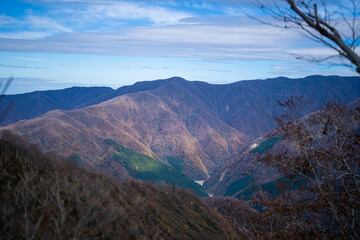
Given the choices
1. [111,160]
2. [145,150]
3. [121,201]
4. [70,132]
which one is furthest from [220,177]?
[121,201]

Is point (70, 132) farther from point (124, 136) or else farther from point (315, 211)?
point (315, 211)

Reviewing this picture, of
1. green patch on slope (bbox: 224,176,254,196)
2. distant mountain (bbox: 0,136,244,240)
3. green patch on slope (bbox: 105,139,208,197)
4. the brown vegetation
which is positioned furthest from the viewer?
green patch on slope (bbox: 105,139,208,197)

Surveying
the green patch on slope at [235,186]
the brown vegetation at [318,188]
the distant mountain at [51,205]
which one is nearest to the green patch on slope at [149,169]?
the green patch on slope at [235,186]

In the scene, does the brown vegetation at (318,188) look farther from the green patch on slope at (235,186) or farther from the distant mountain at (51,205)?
the green patch on slope at (235,186)

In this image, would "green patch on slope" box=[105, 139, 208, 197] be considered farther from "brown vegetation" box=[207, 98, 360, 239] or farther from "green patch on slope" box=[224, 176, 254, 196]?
"brown vegetation" box=[207, 98, 360, 239]

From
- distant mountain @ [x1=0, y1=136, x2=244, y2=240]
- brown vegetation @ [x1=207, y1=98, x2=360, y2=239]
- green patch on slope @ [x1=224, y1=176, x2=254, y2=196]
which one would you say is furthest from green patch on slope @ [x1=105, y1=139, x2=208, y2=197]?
distant mountain @ [x1=0, y1=136, x2=244, y2=240]

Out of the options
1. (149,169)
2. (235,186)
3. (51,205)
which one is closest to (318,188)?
(51,205)

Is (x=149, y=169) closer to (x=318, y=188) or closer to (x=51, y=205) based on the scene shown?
(x=318, y=188)

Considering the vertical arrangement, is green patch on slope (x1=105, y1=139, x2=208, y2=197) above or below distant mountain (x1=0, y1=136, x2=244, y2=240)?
below
